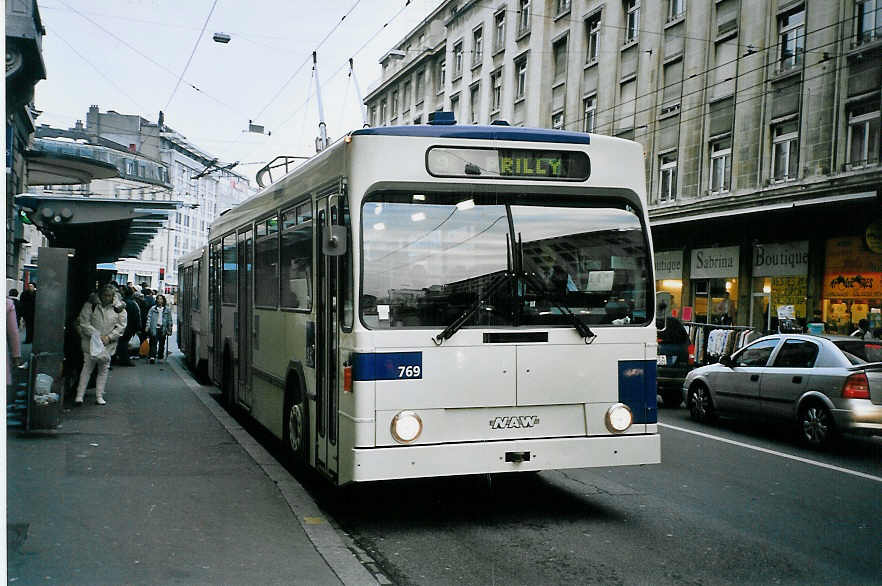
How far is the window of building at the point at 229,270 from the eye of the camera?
490 inches

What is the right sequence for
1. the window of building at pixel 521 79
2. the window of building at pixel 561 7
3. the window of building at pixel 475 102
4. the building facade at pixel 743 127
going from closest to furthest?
the building facade at pixel 743 127
the window of building at pixel 561 7
the window of building at pixel 521 79
the window of building at pixel 475 102

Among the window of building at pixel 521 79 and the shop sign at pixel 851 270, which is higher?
the window of building at pixel 521 79

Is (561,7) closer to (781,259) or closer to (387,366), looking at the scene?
(781,259)

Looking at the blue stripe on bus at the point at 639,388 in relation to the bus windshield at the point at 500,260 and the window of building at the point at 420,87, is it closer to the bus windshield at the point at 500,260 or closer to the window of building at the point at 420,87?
the bus windshield at the point at 500,260

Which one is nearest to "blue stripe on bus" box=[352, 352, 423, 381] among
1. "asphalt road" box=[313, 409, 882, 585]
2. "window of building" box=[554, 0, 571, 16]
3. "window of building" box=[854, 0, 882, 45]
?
"asphalt road" box=[313, 409, 882, 585]

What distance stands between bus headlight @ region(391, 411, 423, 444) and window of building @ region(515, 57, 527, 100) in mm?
32946

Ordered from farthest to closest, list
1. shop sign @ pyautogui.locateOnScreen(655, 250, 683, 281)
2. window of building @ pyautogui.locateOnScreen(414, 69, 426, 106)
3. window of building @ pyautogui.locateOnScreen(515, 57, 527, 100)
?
window of building @ pyautogui.locateOnScreen(414, 69, 426, 106)
window of building @ pyautogui.locateOnScreen(515, 57, 527, 100)
shop sign @ pyautogui.locateOnScreen(655, 250, 683, 281)

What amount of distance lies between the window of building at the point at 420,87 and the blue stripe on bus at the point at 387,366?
46249 mm

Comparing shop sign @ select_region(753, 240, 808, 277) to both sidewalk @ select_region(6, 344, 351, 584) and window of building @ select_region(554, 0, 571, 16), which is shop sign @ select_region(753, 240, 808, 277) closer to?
window of building @ select_region(554, 0, 571, 16)

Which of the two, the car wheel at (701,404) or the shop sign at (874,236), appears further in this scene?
the shop sign at (874,236)

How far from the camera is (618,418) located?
6906mm

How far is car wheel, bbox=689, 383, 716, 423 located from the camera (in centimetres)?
1375

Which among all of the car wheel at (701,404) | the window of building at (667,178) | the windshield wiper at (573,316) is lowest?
the car wheel at (701,404)

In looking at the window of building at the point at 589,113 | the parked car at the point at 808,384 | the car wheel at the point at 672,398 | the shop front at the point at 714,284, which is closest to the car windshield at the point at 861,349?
the parked car at the point at 808,384
